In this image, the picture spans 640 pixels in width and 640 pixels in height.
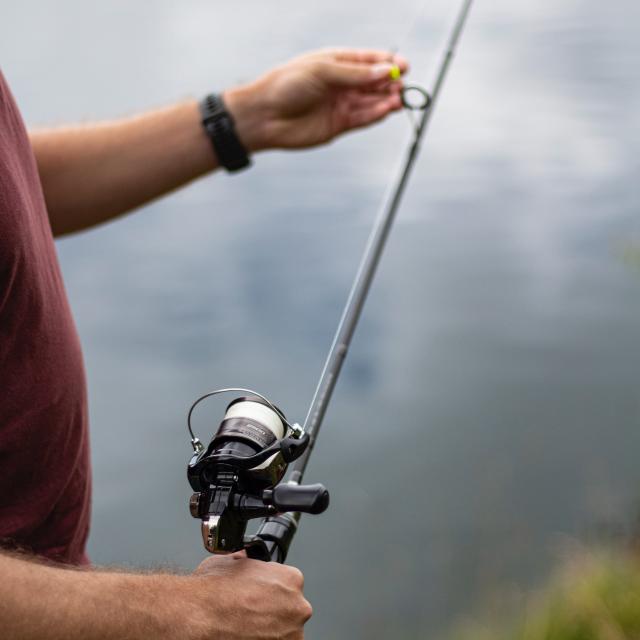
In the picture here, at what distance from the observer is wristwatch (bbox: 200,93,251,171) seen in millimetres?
2131

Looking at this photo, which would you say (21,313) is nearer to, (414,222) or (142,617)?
(142,617)

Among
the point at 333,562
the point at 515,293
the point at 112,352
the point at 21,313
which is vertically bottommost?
the point at 333,562

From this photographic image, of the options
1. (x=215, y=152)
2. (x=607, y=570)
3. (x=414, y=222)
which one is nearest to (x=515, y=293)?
(x=414, y=222)

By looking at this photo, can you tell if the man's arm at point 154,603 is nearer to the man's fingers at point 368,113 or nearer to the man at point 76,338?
the man at point 76,338

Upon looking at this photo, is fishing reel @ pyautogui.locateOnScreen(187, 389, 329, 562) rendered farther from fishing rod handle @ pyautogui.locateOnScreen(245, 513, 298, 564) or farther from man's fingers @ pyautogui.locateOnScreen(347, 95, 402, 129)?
man's fingers @ pyautogui.locateOnScreen(347, 95, 402, 129)

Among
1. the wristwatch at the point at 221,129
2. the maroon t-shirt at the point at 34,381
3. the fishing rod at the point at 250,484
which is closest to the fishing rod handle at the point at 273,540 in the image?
the fishing rod at the point at 250,484

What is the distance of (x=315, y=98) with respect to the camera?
2.16m

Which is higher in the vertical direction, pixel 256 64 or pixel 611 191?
pixel 256 64

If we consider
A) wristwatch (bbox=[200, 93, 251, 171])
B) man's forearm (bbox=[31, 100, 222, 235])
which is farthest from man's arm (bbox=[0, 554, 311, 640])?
wristwatch (bbox=[200, 93, 251, 171])

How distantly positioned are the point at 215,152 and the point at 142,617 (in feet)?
4.29

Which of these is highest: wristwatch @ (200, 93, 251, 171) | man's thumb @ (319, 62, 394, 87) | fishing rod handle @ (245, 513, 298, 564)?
man's thumb @ (319, 62, 394, 87)

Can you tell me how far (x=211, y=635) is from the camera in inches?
42.7

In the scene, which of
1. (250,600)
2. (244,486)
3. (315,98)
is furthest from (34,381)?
(315,98)

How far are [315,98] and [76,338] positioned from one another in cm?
91
